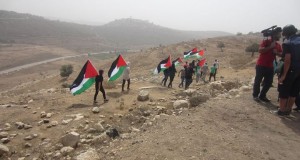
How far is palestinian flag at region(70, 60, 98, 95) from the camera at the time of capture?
10703 mm

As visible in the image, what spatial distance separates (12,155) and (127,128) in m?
2.80

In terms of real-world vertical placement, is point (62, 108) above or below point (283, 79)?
below

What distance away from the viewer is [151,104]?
9539 mm

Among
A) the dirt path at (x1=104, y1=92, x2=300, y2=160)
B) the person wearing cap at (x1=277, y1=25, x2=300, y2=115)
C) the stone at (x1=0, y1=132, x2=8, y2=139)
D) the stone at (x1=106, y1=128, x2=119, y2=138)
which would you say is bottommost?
the stone at (x1=0, y1=132, x2=8, y2=139)

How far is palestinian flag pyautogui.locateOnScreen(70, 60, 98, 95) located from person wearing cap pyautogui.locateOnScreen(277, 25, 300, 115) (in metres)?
6.62

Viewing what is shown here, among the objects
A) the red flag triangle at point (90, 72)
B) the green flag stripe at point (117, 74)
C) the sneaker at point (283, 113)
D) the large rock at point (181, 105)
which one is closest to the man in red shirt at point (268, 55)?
the sneaker at point (283, 113)

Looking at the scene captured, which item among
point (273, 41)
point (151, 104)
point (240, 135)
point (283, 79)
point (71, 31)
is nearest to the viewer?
point (240, 135)

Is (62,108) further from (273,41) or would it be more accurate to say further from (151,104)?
(273,41)

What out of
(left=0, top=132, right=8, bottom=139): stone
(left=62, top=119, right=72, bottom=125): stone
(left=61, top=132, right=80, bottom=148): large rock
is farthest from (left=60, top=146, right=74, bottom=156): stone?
(left=0, top=132, right=8, bottom=139): stone

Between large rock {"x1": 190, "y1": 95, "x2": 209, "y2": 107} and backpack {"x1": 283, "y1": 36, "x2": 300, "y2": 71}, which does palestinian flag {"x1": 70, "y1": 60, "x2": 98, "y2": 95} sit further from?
backpack {"x1": 283, "y1": 36, "x2": 300, "y2": 71}

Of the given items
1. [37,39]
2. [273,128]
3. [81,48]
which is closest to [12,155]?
[273,128]

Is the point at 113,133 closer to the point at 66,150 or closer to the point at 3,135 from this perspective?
the point at 66,150

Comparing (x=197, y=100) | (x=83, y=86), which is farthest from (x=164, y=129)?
(x=83, y=86)

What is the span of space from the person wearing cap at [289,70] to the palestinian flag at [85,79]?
21.7 feet
